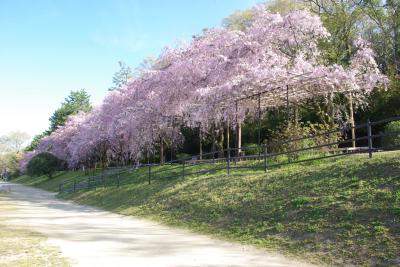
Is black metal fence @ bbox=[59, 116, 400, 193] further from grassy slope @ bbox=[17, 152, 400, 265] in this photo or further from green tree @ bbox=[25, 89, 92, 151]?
green tree @ bbox=[25, 89, 92, 151]

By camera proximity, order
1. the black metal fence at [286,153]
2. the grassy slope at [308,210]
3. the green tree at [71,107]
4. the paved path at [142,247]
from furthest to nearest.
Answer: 1. the green tree at [71,107]
2. the black metal fence at [286,153]
3. the paved path at [142,247]
4. the grassy slope at [308,210]

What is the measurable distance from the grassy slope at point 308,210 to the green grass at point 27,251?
4.19 metres

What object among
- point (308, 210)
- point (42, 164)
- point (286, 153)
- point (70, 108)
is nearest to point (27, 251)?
point (308, 210)

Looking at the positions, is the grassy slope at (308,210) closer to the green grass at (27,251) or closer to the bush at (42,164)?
the green grass at (27,251)

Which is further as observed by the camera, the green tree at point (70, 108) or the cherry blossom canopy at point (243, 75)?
the green tree at point (70, 108)

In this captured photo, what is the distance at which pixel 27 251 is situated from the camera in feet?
31.4

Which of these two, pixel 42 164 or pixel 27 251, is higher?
pixel 42 164

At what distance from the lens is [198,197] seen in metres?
15.8

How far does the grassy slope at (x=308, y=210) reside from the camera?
326 inches

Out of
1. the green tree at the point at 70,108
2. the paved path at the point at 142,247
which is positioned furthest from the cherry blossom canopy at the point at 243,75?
the green tree at the point at 70,108

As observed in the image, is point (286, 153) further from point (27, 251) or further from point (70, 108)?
point (70, 108)

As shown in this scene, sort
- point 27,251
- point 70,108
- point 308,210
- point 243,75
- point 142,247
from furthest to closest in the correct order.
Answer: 1. point 70,108
2. point 243,75
3. point 308,210
4. point 142,247
5. point 27,251

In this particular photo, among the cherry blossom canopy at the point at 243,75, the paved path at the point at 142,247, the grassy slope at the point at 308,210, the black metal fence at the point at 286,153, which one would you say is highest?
the cherry blossom canopy at the point at 243,75

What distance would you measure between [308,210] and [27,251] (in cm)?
648
